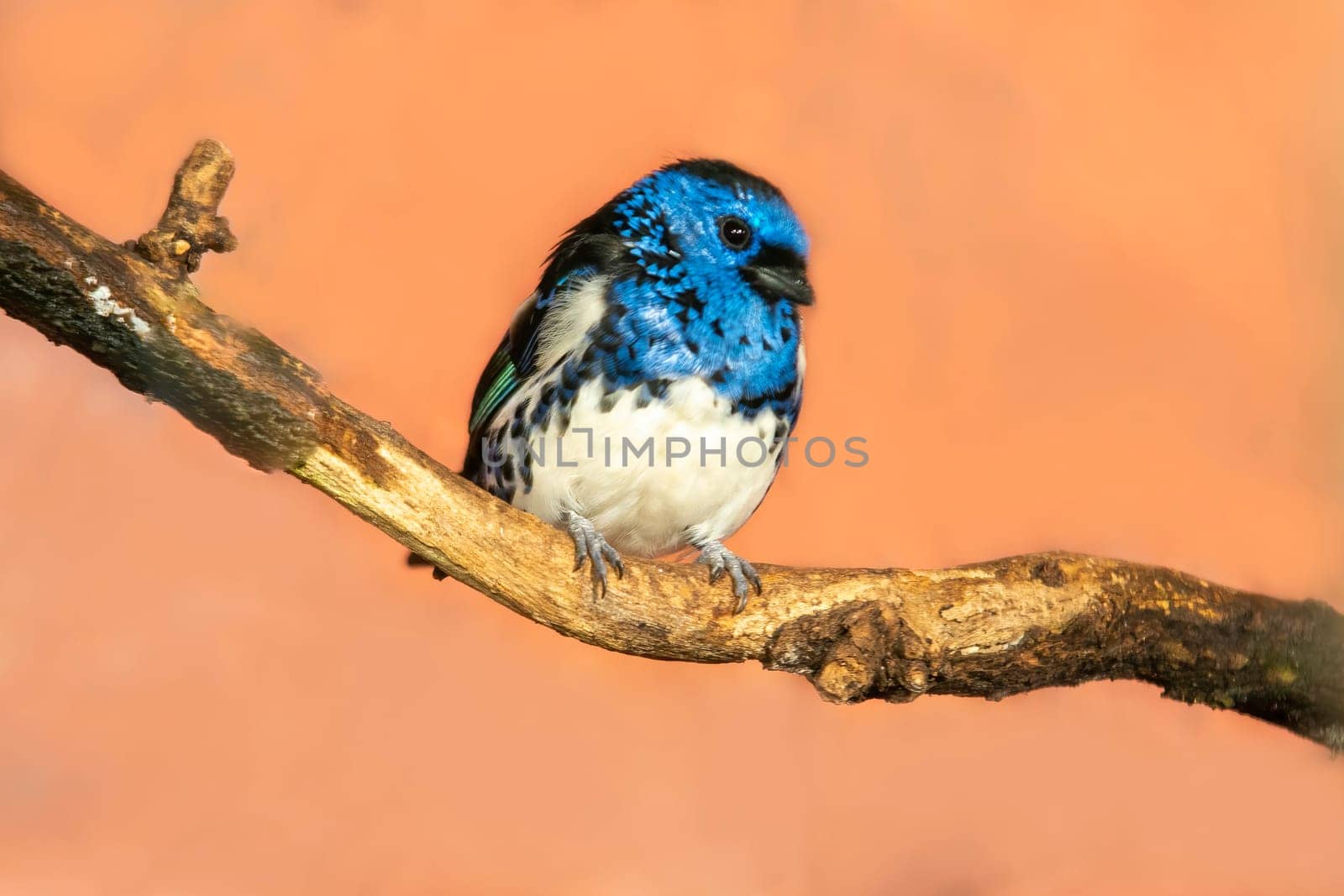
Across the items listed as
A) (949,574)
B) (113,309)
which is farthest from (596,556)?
(113,309)

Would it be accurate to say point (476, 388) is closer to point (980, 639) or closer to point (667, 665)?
point (667, 665)

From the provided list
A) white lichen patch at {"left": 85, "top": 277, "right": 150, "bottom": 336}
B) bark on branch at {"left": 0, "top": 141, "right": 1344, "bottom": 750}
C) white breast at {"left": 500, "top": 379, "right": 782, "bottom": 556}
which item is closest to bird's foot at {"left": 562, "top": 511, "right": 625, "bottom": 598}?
bark on branch at {"left": 0, "top": 141, "right": 1344, "bottom": 750}

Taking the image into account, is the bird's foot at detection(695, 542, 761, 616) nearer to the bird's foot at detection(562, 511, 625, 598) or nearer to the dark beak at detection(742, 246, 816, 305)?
the bird's foot at detection(562, 511, 625, 598)

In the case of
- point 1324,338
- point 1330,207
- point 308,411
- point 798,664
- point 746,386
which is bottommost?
point 798,664

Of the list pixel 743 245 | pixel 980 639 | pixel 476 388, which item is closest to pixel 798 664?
pixel 980 639

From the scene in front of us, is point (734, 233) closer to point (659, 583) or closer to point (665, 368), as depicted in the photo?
point (665, 368)

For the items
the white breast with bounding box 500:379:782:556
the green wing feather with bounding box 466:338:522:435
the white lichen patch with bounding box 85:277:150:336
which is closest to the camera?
the white lichen patch with bounding box 85:277:150:336

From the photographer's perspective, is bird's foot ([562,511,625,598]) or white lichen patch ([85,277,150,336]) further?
bird's foot ([562,511,625,598])

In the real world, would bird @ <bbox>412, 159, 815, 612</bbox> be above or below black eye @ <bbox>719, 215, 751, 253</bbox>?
below
